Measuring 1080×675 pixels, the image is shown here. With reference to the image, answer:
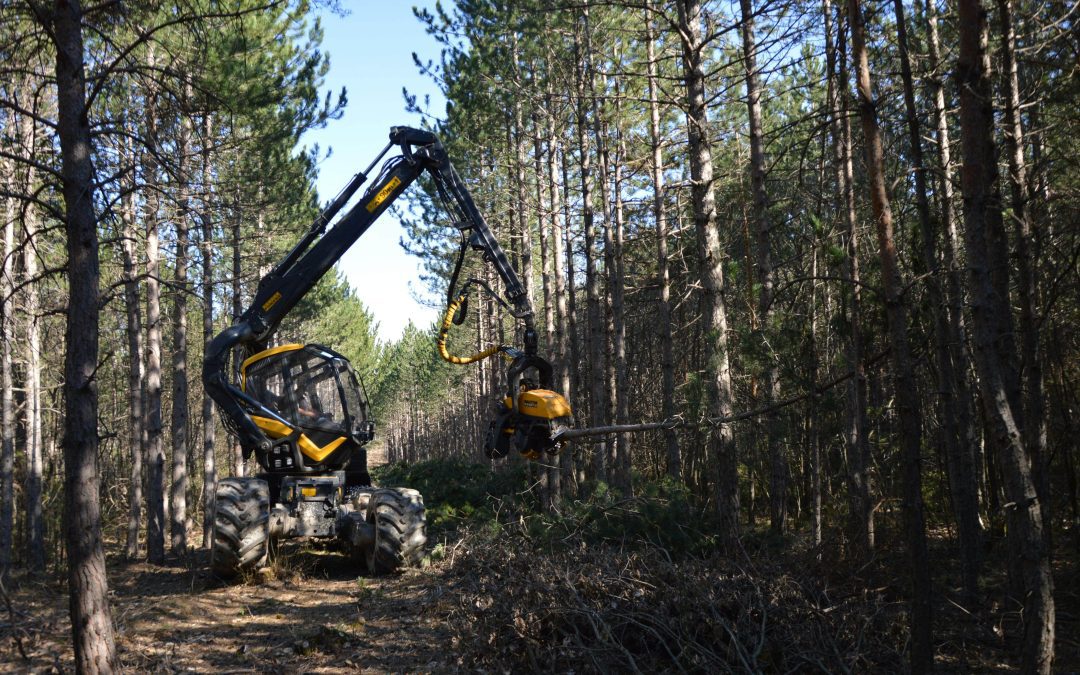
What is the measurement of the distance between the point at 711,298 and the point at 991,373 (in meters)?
3.03

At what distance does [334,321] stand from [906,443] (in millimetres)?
36607

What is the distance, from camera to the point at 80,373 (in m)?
5.20

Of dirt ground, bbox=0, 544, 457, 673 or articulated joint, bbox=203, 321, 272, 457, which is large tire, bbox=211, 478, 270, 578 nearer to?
dirt ground, bbox=0, 544, 457, 673

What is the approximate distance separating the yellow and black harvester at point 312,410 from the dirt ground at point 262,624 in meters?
0.51

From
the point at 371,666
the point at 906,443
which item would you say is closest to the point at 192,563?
the point at 371,666

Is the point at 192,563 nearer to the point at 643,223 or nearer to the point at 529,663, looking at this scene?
the point at 529,663

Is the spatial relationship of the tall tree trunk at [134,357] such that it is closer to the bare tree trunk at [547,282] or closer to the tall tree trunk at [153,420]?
the tall tree trunk at [153,420]

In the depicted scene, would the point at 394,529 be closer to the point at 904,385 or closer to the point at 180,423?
the point at 904,385

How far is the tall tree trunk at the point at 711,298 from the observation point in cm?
714

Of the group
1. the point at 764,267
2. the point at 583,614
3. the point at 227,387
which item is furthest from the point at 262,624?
the point at 764,267

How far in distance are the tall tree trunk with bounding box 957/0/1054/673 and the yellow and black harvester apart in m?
4.74

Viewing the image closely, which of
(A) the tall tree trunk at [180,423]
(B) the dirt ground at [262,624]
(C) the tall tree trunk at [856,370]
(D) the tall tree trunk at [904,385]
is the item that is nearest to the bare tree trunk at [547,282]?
(B) the dirt ground at [262,624]

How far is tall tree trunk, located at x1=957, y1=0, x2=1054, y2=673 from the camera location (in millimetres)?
4477

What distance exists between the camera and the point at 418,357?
53.3 meters
